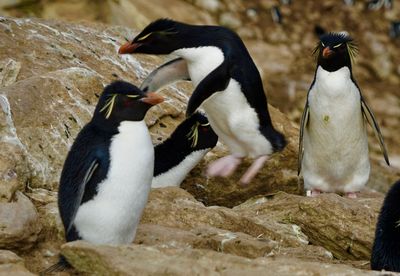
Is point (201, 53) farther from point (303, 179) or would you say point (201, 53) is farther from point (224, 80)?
point (303, 179)

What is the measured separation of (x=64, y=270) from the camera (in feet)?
15.9

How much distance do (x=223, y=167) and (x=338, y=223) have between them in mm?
1182

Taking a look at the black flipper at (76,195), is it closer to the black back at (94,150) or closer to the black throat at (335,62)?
the black back at (94,150)

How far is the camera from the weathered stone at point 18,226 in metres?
5.00

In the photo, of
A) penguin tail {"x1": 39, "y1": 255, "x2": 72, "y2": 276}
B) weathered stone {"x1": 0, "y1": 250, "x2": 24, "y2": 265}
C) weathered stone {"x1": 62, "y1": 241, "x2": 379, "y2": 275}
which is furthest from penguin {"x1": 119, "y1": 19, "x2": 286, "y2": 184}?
weathered stone {"x1": 62, "y1": 241, "x2": 379, "y2": 275}

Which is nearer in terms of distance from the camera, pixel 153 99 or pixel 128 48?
pixel 153 99

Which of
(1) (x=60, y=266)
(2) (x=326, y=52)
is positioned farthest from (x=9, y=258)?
(2) (x=326, y=52)

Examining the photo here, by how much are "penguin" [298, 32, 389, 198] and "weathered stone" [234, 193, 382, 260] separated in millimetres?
1419

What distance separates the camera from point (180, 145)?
795cm

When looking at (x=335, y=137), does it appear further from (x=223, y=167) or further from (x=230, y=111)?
(x=230, y=111)

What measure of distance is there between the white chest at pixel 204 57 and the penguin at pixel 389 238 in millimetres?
1745

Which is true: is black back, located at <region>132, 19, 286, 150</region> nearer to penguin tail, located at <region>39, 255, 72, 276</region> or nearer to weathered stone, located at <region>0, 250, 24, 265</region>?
penguin tail, located at <region>39, 255, 72, 276</region>

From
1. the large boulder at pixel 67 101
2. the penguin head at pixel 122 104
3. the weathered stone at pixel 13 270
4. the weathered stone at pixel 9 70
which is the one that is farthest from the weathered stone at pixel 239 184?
the weathered stone at pixel 13 270

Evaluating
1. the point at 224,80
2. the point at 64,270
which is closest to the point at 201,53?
the point at 224,80
